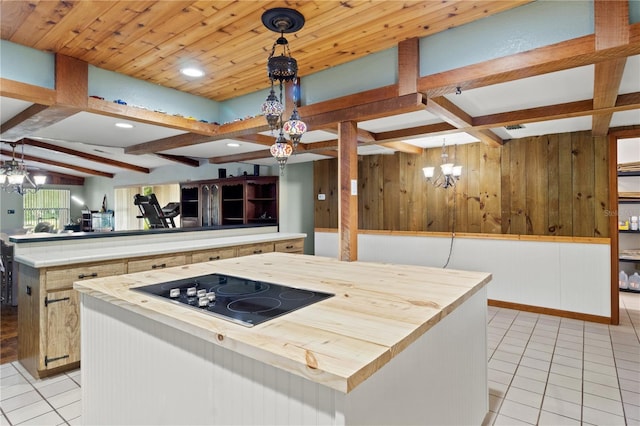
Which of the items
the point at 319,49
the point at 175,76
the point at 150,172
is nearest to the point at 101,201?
the point at 150,172

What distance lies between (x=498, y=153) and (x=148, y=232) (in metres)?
4.41

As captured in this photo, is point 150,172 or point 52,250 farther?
point 150,172

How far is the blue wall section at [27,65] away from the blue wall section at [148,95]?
0.26m

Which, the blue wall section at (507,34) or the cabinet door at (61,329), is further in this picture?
the cabinet door at (61,329)

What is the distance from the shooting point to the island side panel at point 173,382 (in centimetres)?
94

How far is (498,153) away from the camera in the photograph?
4.54m

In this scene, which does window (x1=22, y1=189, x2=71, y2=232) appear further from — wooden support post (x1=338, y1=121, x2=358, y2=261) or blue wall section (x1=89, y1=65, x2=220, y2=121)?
wooden support post (x1=338, y1=121, x2=358, y2=261)

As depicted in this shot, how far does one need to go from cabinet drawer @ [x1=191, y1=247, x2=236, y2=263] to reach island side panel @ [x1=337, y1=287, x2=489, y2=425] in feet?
8.51

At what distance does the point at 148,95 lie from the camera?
299cm

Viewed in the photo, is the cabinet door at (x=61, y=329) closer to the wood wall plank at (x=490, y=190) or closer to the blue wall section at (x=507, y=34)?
the blue wall section at (x=507, y=34)

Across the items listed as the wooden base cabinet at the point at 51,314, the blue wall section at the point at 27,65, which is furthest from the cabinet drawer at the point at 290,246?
the blue wall section at the point at 27,65

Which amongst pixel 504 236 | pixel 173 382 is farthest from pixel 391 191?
pixel 173 382

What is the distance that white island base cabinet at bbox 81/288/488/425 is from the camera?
36.5 inches

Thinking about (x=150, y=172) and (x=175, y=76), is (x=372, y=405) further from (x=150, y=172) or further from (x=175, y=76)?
(x=150, y=172)
